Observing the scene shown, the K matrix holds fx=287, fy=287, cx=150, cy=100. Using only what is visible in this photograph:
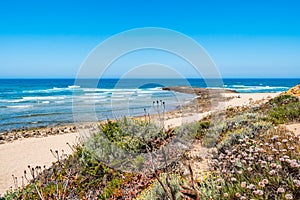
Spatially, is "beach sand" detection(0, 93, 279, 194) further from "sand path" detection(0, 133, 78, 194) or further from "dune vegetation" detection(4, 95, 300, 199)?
"dune vegetation" detection(4, 95, 300, 199)

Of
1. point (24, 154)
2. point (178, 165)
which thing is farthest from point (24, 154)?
point (178, 165)

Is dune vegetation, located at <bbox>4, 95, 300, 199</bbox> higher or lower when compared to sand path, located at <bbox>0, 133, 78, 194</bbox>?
higher

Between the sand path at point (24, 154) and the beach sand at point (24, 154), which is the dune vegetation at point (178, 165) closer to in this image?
the beach sand at point (24, 154)

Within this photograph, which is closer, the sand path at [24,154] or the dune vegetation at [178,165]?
the dune vegetation at [178,165]

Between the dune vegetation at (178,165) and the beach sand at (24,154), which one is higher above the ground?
the dune vegetation at (178,165)

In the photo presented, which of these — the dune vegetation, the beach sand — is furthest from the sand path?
the dune vegetation

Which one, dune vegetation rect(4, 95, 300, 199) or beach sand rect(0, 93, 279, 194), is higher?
dune vegetation rect(4, 95, 300, 199)

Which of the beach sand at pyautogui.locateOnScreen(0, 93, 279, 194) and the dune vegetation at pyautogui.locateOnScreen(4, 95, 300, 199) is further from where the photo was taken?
the beach sand at pyautogui.locateOnScreen(0, 93, 279, 194)

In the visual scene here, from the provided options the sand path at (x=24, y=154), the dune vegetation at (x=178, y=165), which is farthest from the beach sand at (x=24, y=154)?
the dune vegetation at (x=178, y=165)

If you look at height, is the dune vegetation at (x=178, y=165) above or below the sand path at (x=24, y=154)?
above

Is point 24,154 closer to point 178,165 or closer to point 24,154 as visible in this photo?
point 24,154

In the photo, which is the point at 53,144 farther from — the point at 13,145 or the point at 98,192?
the point at 98,192

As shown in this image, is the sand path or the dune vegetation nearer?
the dune vegetation

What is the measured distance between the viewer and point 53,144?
1658cm
